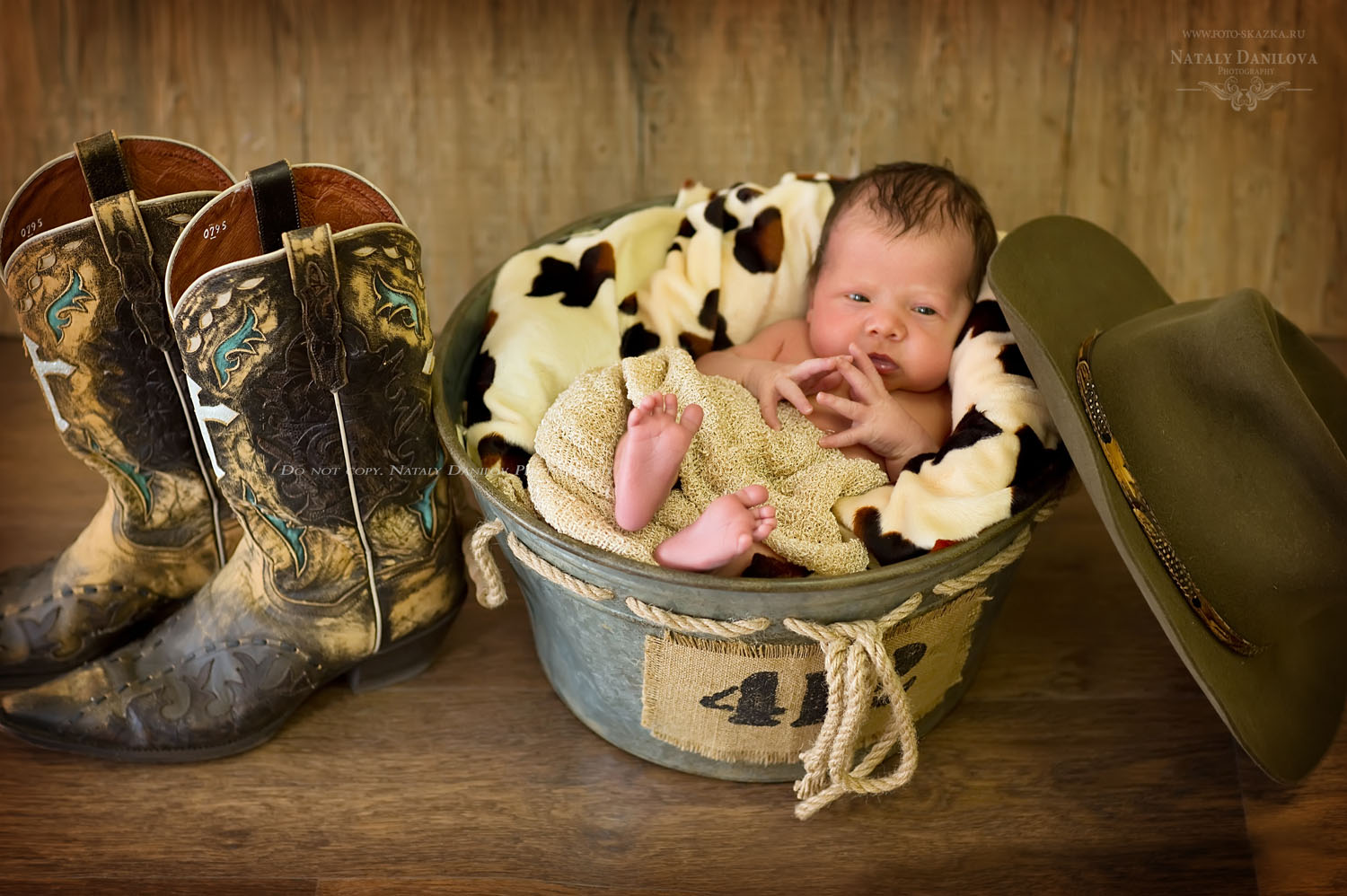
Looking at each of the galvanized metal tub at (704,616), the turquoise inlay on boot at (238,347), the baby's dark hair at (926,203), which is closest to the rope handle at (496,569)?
the galvanized metal tub at (704,616)

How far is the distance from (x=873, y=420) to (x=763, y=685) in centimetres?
30

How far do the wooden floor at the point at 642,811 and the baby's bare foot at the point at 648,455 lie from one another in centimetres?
33

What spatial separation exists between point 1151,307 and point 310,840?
3.40ft

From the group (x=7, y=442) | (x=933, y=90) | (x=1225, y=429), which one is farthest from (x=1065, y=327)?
(x=7, y=442)

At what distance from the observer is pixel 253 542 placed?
1137 mm

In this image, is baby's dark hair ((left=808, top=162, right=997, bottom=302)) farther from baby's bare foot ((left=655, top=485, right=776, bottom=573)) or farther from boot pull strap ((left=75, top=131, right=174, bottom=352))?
boot pull strap ((left=75, top=131, right=174, bottom=352))

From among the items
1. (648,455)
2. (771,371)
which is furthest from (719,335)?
(648,455)

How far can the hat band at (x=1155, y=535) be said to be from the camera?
954mm

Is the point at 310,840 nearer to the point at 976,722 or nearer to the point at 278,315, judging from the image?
the point at 278,315

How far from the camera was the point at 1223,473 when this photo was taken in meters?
0.93

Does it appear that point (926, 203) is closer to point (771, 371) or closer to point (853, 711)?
point (771, 371)

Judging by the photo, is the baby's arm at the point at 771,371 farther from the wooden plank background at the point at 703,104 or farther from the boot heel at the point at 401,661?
the wooden plank background at the point at 703,104

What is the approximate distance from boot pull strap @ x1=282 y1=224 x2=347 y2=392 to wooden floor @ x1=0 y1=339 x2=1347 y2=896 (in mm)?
444

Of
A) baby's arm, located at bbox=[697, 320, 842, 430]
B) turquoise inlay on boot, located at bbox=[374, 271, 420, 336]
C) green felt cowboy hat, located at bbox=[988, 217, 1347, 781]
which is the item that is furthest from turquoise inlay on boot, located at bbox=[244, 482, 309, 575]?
green felt cowboy hat, located at bbox=[988, 217, 1347, 781]
